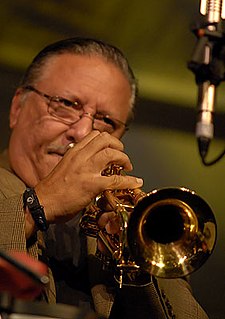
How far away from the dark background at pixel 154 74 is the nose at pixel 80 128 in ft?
1.52

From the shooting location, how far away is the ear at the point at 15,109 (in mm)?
2354

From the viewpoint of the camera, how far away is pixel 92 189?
1.74 m

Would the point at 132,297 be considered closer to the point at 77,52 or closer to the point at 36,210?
the point at 36,210

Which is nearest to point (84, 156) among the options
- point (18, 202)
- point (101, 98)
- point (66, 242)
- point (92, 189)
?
point (92, 189)

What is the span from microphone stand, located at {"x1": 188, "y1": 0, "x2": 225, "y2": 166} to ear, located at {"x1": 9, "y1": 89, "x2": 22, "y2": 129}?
1.20 metres

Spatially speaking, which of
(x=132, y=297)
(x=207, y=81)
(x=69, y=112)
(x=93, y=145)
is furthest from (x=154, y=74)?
(x=207, y=81)

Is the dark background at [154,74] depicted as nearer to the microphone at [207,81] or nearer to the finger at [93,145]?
the finger at [93,145]

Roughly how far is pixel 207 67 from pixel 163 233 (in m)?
0.64

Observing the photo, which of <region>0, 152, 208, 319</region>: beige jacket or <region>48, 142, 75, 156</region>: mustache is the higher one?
<region>48, 142, 75, 156</region>: mustache

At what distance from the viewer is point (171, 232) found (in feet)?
5.85

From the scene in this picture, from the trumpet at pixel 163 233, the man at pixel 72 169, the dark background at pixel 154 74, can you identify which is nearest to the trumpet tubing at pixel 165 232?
the trumpet at pixel 163 233

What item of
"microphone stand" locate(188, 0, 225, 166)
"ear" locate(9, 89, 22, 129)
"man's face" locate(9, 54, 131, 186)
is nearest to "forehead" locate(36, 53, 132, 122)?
"man's face" locate(9, 54, 131, 186)

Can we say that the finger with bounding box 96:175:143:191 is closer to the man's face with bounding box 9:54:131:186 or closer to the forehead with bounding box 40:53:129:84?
the man's face with bounding box 9:54:131:186

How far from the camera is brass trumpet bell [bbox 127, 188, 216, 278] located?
1675 mm
